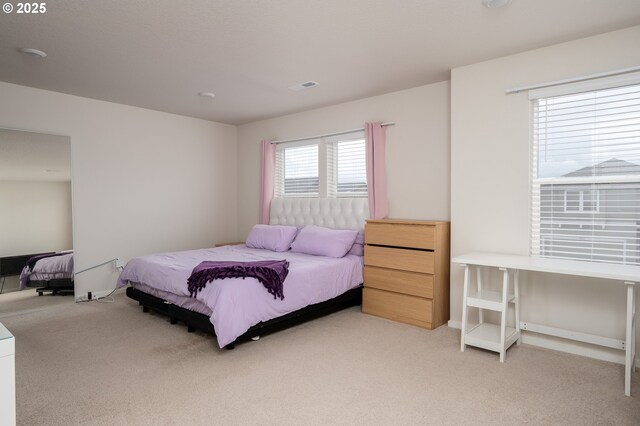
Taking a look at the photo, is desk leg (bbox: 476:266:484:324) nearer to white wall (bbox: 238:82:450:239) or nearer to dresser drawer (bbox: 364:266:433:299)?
dresser drawer (bbox: 364:266:433:299)

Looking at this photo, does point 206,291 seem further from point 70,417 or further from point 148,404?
point 70,417

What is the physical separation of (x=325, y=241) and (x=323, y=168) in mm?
1193

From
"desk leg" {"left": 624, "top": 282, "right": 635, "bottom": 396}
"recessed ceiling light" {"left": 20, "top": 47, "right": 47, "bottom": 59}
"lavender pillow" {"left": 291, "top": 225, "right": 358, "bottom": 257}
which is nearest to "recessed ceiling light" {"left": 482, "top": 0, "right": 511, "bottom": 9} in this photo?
"desk leg" {"left": 624, "top": 282, "right": 635, "bottom": 396}

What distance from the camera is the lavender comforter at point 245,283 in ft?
9.44

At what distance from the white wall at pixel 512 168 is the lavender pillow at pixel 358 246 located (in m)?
1.10

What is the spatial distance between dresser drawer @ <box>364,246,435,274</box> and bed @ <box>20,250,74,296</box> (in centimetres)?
344

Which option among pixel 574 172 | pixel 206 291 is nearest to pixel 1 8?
pixel 206 291

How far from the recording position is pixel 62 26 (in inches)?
104

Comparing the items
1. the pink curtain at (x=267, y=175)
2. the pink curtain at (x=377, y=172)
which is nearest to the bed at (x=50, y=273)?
the pink curtain at (x=267, y=175)

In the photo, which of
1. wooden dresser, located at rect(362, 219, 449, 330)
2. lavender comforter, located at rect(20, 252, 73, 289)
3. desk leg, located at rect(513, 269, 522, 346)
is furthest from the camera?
lavender comforter, located at rect(20, 252, 73, 289)

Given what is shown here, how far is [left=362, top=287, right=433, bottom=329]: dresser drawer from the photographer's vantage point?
3496mm

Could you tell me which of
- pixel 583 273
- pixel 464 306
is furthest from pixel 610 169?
pixel 464 306

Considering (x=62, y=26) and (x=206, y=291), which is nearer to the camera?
(x=62, y=26)

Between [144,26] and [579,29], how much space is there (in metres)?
3.10
